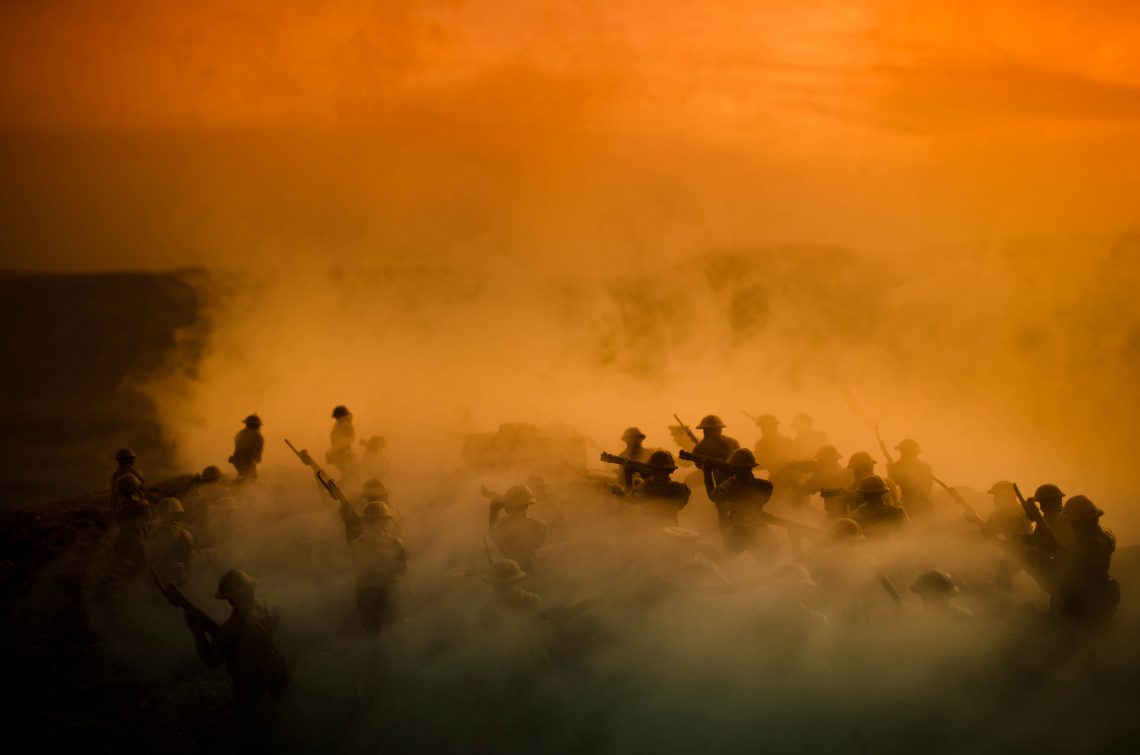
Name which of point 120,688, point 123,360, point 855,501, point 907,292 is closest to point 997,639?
point 855,501

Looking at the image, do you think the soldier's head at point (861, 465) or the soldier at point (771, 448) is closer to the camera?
the soldier's head at point (861, 465)

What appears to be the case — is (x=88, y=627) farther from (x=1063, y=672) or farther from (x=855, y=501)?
(x=1063, y=672)

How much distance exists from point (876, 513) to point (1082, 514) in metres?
2.01

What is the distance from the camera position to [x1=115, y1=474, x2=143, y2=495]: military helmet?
10039mm

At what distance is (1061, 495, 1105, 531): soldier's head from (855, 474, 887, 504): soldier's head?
183cm

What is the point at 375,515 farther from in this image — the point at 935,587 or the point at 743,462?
the point at 935,587

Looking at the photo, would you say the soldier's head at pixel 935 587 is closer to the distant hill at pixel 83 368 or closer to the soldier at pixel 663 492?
the soldier at pixel 663 492

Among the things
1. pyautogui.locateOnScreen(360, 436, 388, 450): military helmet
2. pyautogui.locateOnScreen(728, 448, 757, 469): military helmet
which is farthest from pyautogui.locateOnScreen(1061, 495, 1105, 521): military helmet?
pyautogui.locateOnScreen(360, 436, 388, 450): military helmet

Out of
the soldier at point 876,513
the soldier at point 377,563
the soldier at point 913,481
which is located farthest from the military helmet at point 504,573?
the soldier at point 913,481

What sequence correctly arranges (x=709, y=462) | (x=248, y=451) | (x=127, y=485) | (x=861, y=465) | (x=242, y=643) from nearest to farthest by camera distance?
(x=242, y=643), (x=861, y=465), (x=709, y=462), (x=127, y=485), (x=248, y=451)

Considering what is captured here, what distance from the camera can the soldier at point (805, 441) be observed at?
1316 centimetres

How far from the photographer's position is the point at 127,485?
10.1m

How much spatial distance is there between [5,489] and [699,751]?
93.9ft

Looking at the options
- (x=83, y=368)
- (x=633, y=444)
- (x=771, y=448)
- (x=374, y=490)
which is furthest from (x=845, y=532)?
(x=83, y=368)
